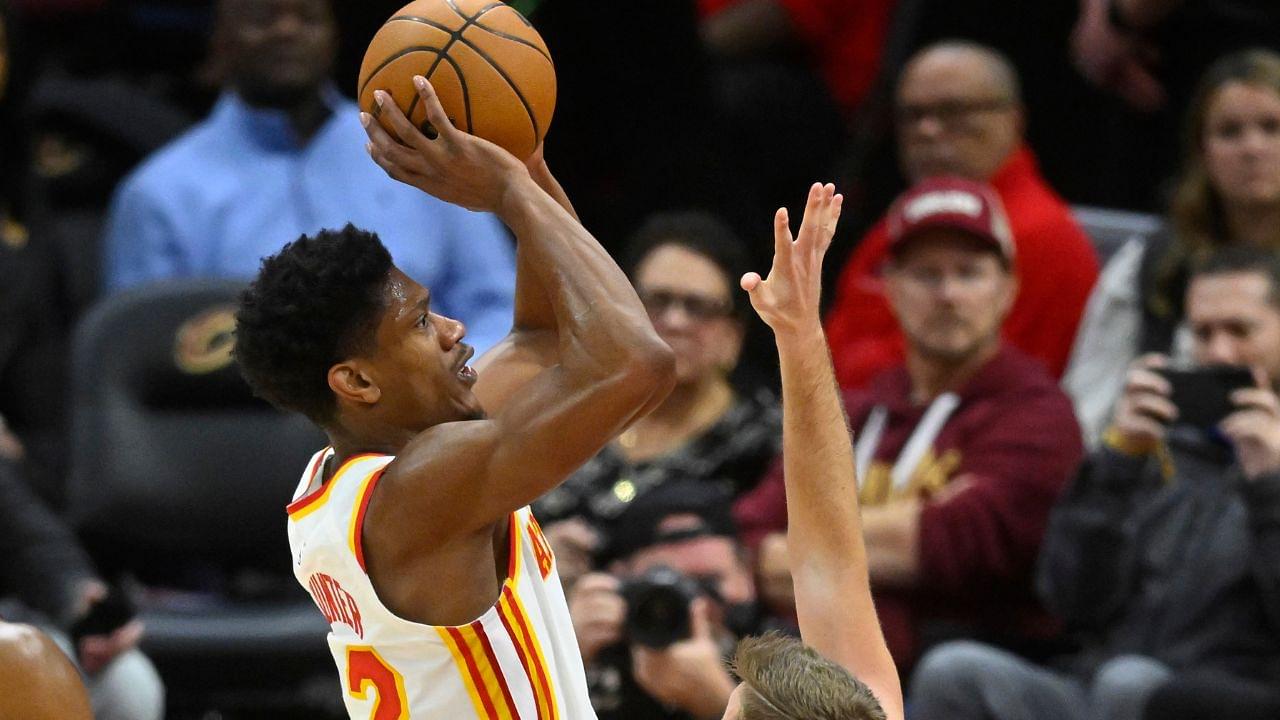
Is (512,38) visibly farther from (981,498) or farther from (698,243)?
(698,243)

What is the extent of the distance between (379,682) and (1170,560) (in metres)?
3.00

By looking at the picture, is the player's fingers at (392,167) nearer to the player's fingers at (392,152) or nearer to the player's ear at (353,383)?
the player's fingers at (392,152)

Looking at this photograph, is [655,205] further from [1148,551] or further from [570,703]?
[570,703]

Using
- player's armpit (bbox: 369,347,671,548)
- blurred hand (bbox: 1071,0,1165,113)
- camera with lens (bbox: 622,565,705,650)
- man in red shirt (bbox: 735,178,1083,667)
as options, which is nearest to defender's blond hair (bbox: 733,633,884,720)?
player's armpit (bbox: 369,347,671,548)

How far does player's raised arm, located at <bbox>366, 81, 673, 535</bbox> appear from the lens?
3449 mm

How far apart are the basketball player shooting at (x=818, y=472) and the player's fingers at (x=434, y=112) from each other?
600 millimetres

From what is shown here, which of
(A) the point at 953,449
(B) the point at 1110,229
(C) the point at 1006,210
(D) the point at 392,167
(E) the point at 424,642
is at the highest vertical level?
(D) the point at 392,167

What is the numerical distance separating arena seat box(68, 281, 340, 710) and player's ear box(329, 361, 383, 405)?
3364mm

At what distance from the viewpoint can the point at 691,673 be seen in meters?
5.40

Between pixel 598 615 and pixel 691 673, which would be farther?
pixel 598 615

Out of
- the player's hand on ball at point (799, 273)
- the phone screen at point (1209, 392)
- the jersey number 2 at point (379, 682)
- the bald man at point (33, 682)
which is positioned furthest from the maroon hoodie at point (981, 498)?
the bald man at point (33, 682)

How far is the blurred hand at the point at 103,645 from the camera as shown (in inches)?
236

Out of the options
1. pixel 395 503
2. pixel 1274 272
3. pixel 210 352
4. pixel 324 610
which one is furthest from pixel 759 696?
pixel 210 352

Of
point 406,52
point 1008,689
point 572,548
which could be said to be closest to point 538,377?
point 406,52
